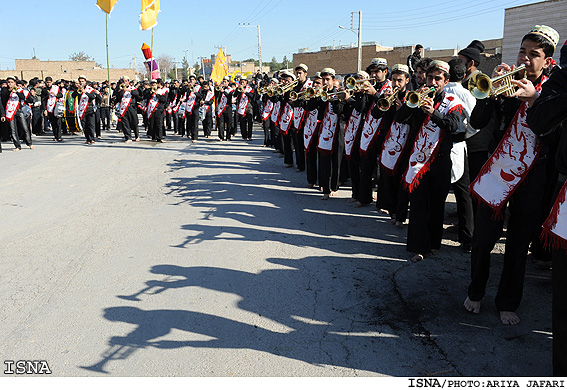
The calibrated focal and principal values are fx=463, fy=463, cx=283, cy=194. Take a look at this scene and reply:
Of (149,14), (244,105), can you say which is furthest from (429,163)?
(149,14)

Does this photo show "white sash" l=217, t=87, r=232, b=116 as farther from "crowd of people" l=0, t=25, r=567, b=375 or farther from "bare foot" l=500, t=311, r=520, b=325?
"bare foot" l=500, t=311, r=520, b=325

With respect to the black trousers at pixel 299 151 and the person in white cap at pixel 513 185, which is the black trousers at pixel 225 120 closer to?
the black trousers at pixel 299 151

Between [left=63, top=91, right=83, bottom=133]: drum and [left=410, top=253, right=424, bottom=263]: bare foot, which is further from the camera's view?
[left=63, top=91, right=83, bottom=133]: drum

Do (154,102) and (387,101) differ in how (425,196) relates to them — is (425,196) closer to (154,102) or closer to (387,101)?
(387,101)

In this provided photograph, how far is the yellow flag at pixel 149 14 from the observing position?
16781 mm

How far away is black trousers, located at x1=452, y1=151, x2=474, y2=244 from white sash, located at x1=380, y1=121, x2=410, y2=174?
2.87 feet

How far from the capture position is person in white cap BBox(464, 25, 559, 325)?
3.45m

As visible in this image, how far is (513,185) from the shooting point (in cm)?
354

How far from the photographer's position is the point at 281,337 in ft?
11.1

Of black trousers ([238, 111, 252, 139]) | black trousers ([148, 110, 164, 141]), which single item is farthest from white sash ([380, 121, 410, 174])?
black trousers ([148, 110, 164, 141])

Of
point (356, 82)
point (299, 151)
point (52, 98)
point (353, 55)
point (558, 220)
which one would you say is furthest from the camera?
point (353, 55)

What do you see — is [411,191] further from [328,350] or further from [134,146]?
[134,146]

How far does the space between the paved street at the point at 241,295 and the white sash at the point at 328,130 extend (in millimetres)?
919

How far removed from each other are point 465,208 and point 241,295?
280 centimetres
